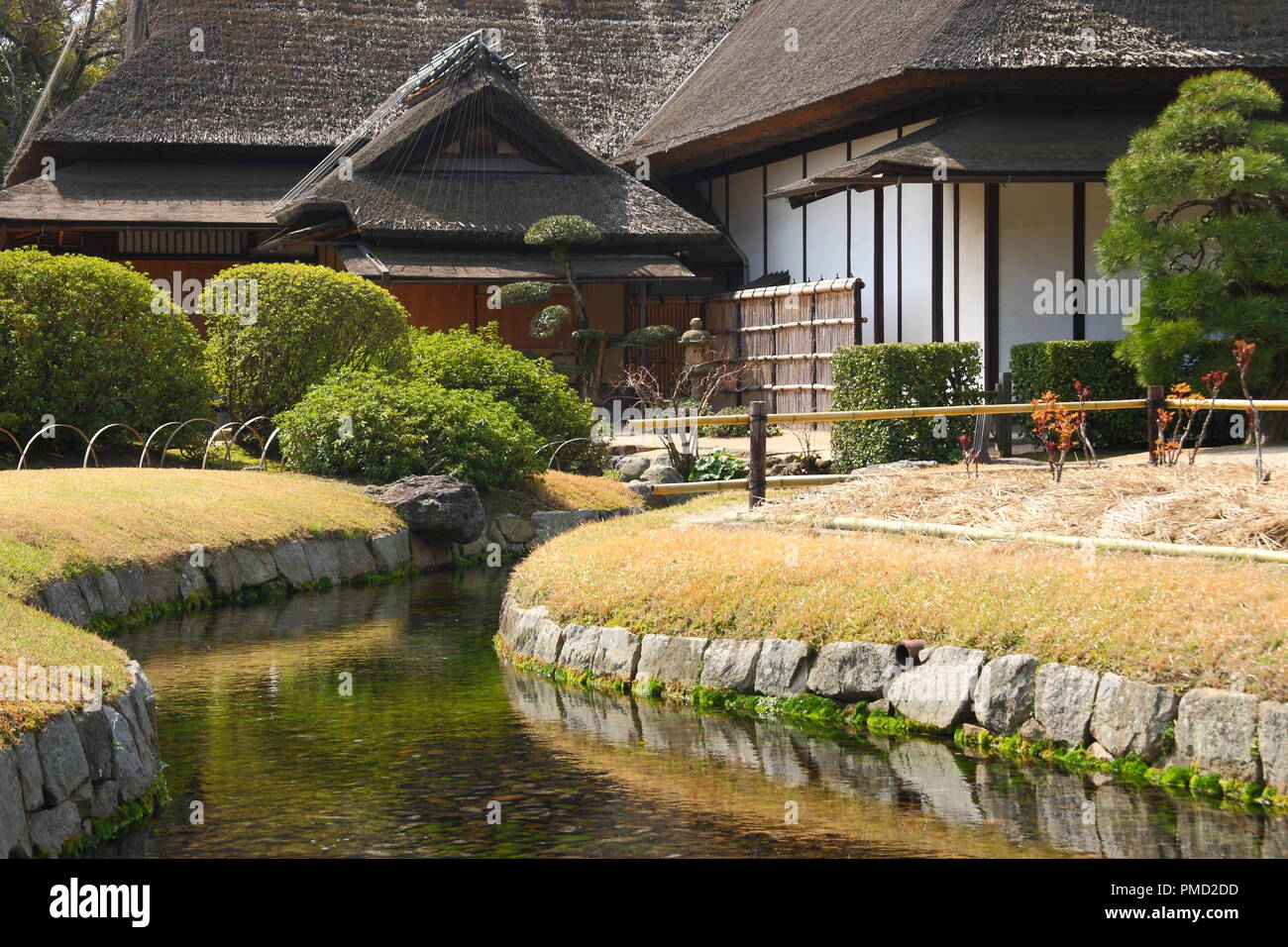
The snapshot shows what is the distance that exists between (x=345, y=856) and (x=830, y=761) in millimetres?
2649

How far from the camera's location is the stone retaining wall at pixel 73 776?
590cm

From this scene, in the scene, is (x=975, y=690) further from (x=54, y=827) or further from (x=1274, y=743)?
(x=54, y=827)

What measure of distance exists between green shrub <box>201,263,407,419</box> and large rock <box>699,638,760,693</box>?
9.97 metres

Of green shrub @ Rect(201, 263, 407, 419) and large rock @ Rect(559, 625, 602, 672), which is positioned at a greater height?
green shrub @ Rect(201, 263, 407, 419)

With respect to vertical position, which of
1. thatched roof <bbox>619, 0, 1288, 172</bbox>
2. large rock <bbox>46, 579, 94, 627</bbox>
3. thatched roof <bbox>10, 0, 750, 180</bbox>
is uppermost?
thatched roof <bbox>10, 0, 750, 180</bbox>

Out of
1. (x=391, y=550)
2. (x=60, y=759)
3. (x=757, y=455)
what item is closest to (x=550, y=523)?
(x=391, y=550)

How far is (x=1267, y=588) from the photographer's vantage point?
768 centimetres

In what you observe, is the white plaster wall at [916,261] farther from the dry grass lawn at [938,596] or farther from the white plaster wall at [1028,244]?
the dry grass lawn at [938,596]

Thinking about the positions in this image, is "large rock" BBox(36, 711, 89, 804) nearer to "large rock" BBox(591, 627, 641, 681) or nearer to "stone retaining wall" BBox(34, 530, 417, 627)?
"large rock" BBox(591, 627, 641, 681)

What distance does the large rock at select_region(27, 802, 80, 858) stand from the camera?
19.8ft


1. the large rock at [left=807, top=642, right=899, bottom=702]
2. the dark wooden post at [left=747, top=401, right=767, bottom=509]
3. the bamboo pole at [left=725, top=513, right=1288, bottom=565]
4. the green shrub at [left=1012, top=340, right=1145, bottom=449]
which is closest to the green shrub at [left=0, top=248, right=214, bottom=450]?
the dark wooden post at [left=747, top=401, right=767, bottom=509]

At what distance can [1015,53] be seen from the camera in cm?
1898

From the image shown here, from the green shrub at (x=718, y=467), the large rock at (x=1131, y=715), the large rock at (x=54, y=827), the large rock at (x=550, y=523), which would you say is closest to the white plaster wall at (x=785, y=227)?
the green shrub at (x=718, y=467)
